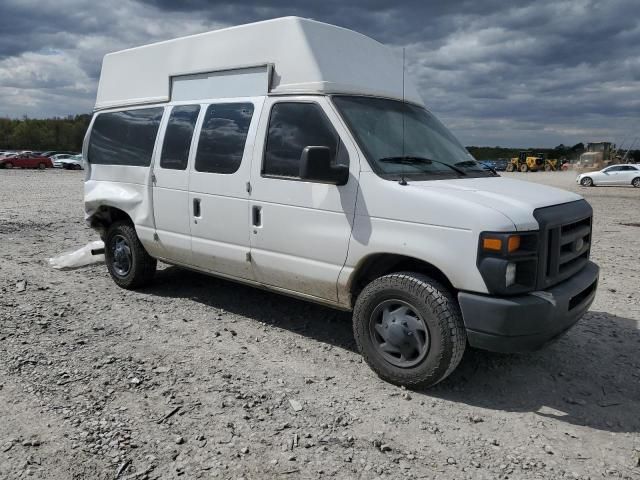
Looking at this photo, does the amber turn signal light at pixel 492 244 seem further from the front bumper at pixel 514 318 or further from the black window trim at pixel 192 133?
the black window trim at pixel 192 133

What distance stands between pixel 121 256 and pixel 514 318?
189 inches

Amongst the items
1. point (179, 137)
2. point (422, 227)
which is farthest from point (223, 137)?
point (422, 227)

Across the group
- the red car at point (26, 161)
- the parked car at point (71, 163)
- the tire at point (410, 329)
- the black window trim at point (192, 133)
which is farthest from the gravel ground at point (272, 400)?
the parked car at point (71, 163)

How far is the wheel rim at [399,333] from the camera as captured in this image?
3.98 m

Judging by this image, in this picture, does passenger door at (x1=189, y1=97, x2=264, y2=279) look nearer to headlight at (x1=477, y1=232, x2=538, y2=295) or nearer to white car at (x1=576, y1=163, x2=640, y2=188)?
headlight at (x1=477, y1=232, x2=538, y2=295)

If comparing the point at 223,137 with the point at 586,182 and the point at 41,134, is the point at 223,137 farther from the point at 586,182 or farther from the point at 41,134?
the point at 41,134

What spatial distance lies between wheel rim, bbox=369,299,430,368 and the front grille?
0.91m

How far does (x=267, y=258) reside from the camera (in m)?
4.84

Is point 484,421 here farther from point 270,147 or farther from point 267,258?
point 270,147

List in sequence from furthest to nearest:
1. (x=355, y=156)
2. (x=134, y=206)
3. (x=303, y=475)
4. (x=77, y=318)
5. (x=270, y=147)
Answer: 1. (x=134, y=206)
2. (x=77, y=318)
3. (x=270, y=147)
4. (x=355, y=156)
5. (x=303, y=475)

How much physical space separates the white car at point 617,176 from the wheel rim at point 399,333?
31.4 m

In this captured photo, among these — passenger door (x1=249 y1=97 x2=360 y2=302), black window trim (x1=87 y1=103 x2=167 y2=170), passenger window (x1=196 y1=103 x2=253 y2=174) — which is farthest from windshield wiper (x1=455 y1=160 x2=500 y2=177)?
black window trim (x1=87 y1=103 x2=167 y2=170)

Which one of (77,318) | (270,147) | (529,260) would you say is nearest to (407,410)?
(529,260)

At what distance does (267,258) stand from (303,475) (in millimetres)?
2199
